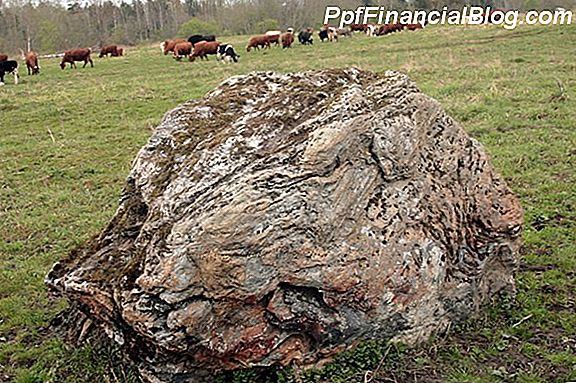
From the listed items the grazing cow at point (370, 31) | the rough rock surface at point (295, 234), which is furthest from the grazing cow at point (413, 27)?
the rough rock surface at point (295, 234)

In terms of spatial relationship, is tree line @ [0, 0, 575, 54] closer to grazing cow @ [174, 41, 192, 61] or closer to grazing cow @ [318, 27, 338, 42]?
grazing cow @ [318, 27, 338, 42]

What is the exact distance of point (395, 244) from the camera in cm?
572

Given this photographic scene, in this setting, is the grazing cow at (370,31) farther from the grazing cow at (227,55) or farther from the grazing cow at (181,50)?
the grazing cow at (181,50)

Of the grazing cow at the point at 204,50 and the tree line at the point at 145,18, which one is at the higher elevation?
the grazing cow at the point at 204,50

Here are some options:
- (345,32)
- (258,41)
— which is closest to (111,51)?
(258,41)

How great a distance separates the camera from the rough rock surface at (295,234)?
512cm

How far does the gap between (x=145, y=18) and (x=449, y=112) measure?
86.2 metres

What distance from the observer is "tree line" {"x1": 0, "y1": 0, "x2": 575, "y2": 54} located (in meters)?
70.4

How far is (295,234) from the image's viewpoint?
5223 millimetres

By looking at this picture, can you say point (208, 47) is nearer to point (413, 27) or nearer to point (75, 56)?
point (75, 56)

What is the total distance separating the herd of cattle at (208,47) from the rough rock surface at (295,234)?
81.5 ft

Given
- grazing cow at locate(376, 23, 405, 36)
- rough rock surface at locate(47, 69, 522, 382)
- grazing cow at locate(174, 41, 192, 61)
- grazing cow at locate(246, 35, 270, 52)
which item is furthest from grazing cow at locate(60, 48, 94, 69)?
rough rock surface at locate(47, 69, 522, 382)

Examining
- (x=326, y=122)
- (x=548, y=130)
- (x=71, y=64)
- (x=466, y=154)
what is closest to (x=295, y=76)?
(x=326, y=122)

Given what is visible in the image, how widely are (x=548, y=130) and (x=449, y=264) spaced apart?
8.48 metres
